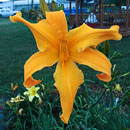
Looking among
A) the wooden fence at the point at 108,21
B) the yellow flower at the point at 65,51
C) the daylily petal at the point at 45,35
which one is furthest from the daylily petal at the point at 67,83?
the wooden fence at the point at 108,21

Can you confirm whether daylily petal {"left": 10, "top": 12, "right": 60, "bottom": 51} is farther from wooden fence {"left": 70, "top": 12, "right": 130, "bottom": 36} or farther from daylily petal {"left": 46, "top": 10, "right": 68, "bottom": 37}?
wooden fence {"left": 70, "top": 12, "right": 130, "bottom": 36}

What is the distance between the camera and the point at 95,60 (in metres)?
0.85

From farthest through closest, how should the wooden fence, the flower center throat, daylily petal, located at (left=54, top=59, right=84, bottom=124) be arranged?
1. the wooden fence
2. the flower center throat
3. daylily petal, located at (left=54, top=59, right=84, bottom=124)

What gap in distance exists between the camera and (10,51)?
24.1ft

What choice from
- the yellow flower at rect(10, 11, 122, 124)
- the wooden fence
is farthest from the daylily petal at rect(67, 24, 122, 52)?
the wooden fence

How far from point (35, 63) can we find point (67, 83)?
154mm

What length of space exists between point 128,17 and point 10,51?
561cm

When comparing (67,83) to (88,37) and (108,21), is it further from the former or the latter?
(108,21)

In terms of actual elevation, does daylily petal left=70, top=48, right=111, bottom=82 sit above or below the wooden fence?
below

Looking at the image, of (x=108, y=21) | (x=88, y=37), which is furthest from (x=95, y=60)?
(x=108, y=21)

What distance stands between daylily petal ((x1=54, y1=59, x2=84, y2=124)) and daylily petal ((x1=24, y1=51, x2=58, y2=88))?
0.18 ft

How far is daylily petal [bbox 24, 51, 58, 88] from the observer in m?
0.83

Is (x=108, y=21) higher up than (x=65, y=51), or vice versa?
(x=108, y=21)

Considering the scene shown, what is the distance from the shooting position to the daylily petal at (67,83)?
773 millimetres
